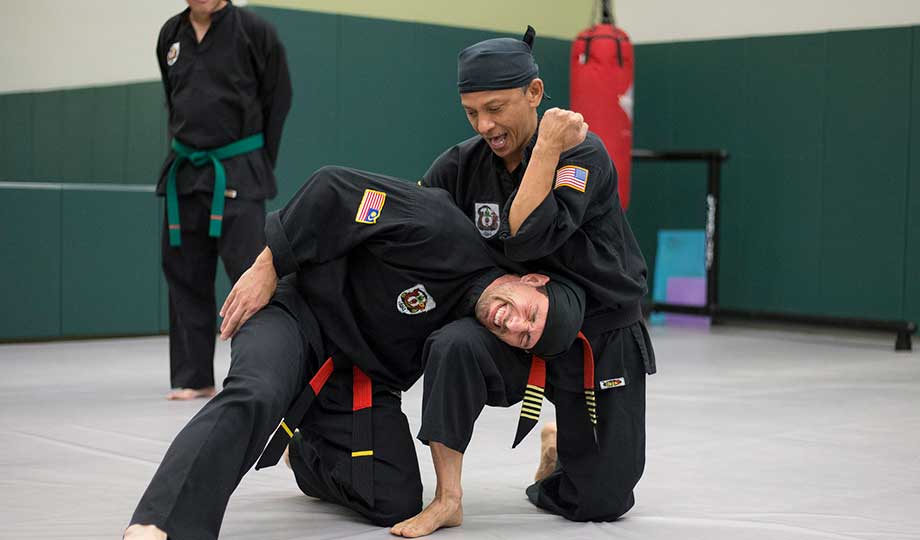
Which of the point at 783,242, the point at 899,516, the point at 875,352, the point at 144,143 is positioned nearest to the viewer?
the point at 899,516

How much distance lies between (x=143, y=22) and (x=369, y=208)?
454cm

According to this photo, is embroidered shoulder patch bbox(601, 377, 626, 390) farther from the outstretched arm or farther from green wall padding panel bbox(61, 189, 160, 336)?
green wall padding panel bbox(61, 189, 160, 336)

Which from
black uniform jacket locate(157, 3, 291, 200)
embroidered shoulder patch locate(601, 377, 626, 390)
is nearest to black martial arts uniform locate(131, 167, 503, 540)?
embroidered shoulder patch locate(601, 377, 626, 390)

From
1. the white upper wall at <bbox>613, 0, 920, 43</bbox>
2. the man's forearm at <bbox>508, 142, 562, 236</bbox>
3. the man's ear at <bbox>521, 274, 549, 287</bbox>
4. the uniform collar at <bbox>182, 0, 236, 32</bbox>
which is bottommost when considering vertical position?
the man's ear at <bbox>521, 274, 549, 287</bbox>

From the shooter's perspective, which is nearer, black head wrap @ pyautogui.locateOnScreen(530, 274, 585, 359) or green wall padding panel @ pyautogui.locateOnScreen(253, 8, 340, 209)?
black head wrap @ pyautogui.locateOnScreen(530, 274, 585, 359)

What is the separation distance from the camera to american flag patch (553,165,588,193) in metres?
2.51

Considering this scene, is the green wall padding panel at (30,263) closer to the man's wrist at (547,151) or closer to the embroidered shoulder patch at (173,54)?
the embroidered shoulder patch at (173,54)

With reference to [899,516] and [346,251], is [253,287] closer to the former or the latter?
[346,251]

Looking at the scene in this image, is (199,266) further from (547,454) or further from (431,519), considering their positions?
Result: (431,519)

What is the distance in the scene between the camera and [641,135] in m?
7.98

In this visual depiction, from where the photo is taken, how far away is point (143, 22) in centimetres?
660

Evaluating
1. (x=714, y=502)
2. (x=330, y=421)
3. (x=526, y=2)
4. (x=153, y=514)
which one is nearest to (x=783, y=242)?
(x=526, y=2)

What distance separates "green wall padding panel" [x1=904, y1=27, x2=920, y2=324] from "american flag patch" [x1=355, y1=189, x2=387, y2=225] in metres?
4.93

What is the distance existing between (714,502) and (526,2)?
537cm
